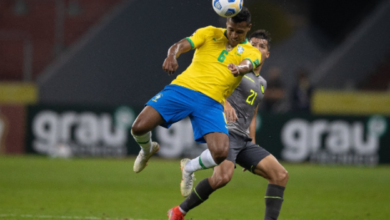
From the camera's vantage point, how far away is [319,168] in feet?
51.4

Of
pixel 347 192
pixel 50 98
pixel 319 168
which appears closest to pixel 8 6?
pixel 50 98

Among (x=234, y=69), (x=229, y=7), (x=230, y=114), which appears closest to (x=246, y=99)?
(x=230, y=114)

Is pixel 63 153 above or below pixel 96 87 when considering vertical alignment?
below

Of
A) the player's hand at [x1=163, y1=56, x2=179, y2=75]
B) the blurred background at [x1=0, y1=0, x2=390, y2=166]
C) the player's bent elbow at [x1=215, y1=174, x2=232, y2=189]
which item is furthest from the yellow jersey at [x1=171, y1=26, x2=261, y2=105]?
the blurred background at [x1=0, y1=0, x2=390, y2=166]

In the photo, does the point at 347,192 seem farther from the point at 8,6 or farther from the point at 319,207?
the point at 8,6

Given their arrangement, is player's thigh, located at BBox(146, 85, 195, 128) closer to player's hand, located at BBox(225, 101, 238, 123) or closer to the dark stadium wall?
player's hand, located at BBox(225, 101, 238, 123)

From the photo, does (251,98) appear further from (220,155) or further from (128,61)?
(128,61)

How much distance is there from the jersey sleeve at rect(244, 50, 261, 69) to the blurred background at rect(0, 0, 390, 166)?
30.8 ft

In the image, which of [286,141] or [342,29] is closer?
[286,141]

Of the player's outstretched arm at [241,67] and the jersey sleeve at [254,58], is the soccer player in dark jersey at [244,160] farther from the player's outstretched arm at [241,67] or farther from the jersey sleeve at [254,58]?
the player's outstretched arm at [241,67]

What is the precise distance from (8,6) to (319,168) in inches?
592

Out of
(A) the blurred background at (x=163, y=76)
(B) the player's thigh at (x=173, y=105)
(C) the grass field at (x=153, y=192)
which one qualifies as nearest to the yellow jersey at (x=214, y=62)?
(B) the player's thigh at (x=173, y=105)

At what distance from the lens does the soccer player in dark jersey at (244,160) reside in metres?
6.77

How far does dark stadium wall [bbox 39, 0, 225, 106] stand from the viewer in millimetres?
18609
